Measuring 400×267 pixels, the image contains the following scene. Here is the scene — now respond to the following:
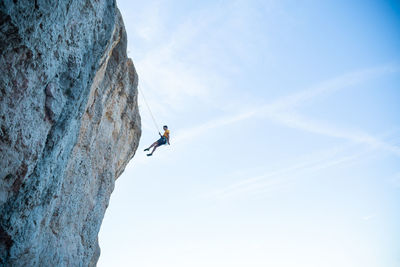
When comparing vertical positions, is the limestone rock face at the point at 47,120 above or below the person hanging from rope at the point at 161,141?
below

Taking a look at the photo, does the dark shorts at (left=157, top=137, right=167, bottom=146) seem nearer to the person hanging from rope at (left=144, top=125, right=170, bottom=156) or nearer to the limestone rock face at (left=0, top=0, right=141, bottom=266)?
the person hanging from rope at (left=144, top=125, right=170, bottom=156)

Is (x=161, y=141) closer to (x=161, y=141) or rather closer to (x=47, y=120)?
(x=161, y=141)

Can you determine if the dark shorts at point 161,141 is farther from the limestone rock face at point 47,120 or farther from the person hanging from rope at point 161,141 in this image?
the limestone rock face at point 47,120

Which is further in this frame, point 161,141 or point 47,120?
point 161,141

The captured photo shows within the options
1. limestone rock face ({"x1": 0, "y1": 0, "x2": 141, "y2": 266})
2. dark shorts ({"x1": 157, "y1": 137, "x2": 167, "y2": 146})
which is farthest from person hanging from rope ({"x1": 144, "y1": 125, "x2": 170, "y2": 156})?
limestone rock face ({"x1": 0, "y1": 0, "x2": 141, "y2": 266})

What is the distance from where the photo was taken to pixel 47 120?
272 inches

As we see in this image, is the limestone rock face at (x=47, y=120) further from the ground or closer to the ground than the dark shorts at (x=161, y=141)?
closer to the ground

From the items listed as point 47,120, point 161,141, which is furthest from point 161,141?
point 47,120

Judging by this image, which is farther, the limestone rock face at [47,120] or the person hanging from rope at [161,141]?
the person hanging from rope at [161,141]

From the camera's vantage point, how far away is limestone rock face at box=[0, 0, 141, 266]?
5777 mm

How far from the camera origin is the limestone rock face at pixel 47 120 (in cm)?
578

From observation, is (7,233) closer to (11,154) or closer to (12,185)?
(12,185)

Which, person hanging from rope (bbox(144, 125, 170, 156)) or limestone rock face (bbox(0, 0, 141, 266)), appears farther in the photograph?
person hanging from rope (bbox(144, 125, 170, 156))

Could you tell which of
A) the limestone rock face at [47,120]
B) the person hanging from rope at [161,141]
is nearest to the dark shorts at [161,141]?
the person hanging from rope at [161,141]
